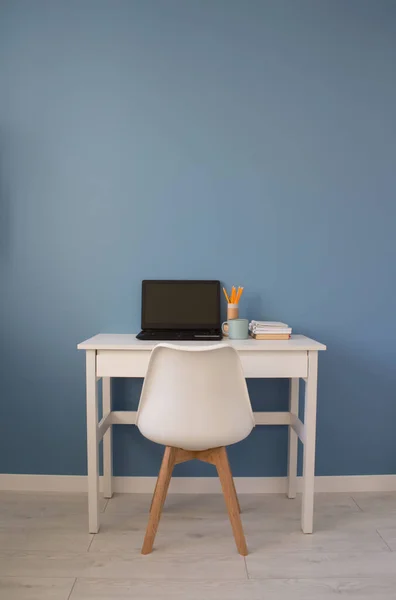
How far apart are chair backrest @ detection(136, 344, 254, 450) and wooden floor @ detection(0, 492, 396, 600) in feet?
1.49

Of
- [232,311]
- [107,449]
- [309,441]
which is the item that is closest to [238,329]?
[232,311]

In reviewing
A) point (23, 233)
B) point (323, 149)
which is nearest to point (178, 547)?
point (23, 233)

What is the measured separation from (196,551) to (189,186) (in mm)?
1618

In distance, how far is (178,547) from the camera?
6.36ft

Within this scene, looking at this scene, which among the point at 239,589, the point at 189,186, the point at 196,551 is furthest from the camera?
the point at 189,186

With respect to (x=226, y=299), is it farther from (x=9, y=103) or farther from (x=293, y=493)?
(x=9, y=103)

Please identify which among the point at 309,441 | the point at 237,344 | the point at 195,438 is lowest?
the point at 309,441

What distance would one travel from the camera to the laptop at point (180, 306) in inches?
95.4

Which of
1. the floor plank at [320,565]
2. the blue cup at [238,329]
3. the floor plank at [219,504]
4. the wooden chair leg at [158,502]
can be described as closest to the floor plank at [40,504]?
the floor plank at [219,504]

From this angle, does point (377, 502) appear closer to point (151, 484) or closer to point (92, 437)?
point (151, 484)

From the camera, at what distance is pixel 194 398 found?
1.76 meters

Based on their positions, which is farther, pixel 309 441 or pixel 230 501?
pixel 309 441

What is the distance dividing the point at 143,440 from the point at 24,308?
2.91ft

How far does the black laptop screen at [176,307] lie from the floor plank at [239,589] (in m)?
1.11
